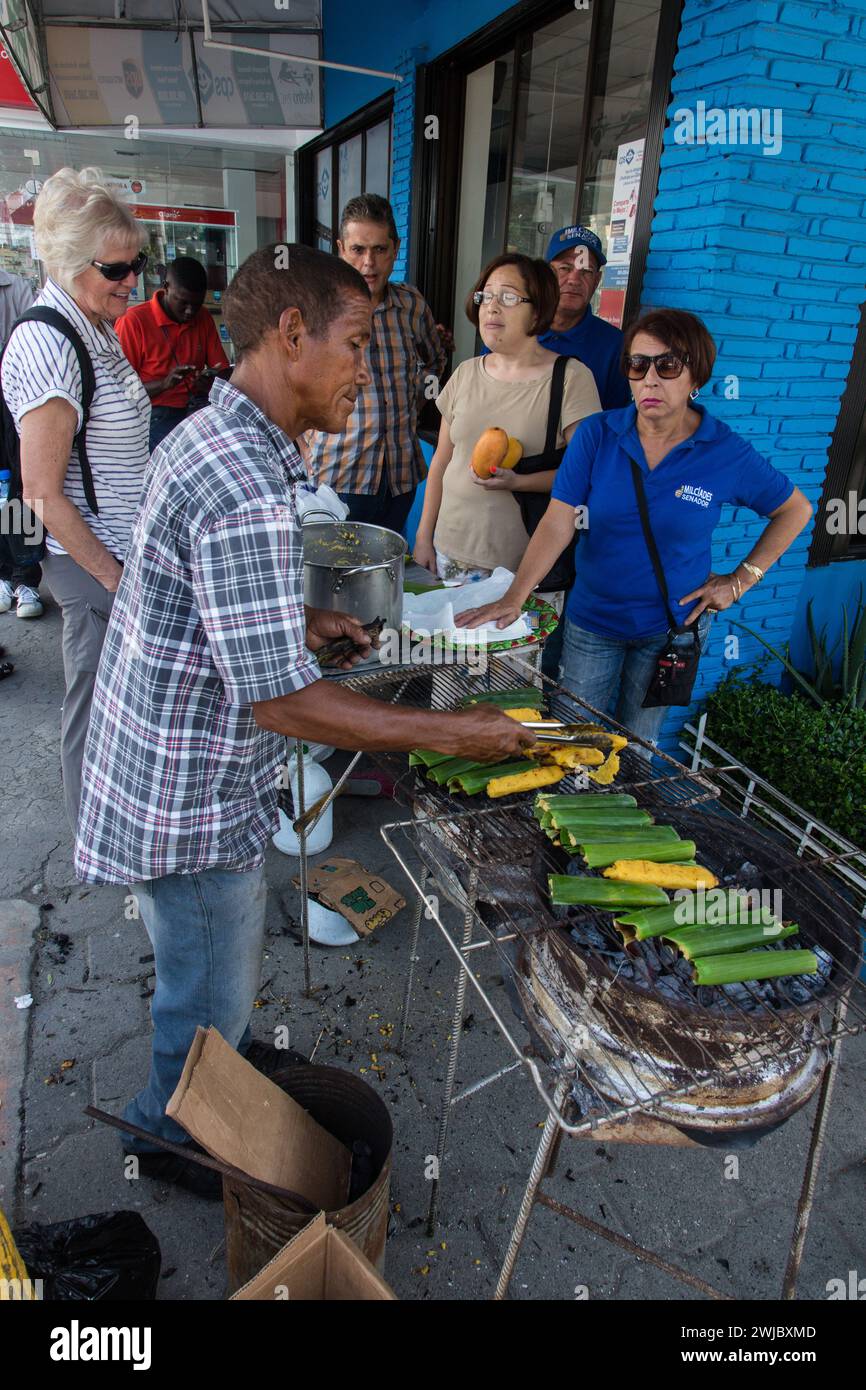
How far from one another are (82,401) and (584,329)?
7.94 feet

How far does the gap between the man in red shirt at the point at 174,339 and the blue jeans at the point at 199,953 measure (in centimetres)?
502

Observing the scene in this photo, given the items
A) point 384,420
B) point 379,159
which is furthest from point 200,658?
point 379,159

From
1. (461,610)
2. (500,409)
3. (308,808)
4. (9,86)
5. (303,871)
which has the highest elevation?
(9,86)

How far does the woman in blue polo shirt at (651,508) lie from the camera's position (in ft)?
9.66

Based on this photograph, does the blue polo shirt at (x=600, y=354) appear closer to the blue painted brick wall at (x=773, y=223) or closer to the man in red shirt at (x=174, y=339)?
the blue painted brick wall at (x=773, y=223)

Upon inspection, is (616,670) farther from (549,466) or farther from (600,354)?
(600,354)

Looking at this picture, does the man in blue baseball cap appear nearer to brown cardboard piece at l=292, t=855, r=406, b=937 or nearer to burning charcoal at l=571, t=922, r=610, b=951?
brown cardboard piece at l=292, t=855, r=406, b=937

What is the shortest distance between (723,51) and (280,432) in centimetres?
306

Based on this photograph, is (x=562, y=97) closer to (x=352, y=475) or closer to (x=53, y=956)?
(x=352, y=475)

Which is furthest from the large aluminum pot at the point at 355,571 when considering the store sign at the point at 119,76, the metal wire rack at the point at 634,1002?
the store sign at the point at 119,76

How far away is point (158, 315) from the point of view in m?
6.37

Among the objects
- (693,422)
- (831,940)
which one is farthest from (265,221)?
(831,940)

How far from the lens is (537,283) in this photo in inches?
135

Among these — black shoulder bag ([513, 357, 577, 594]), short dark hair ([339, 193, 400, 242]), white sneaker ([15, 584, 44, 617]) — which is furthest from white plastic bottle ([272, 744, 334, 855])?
white sneaker ([15, 584, 44, 617])
